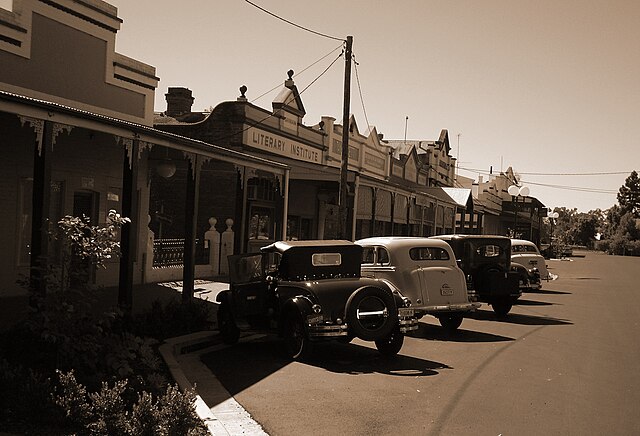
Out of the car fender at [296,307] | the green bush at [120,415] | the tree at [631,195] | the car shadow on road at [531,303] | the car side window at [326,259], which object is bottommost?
the car shadow on road at [531,303]

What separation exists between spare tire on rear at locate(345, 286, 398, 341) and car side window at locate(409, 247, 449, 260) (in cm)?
377

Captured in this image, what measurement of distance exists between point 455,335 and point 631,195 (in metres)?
153

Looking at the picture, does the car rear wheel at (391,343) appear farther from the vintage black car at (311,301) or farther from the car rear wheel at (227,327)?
the car rear wheel at (227,327)

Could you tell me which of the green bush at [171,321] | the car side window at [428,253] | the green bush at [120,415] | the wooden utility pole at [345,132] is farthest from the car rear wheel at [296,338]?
the wooden utility pole at [345,132]

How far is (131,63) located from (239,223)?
4869 millimetres

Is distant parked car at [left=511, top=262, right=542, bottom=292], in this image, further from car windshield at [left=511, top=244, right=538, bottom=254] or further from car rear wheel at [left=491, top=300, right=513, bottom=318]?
car rear wheel at [left=491, top=300, right=513, bottom=318]

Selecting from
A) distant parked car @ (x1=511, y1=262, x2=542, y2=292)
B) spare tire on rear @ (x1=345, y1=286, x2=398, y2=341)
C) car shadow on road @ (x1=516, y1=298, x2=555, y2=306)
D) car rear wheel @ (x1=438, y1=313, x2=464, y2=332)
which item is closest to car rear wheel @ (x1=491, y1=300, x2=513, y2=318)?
car rear wheel @ (x1=438, y1=313, x2=464, y2=332)

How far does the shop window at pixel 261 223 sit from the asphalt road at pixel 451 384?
39.7ft

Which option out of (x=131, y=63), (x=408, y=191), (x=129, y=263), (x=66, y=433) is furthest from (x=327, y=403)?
(x=408, y=191)

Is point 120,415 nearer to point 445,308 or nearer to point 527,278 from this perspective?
point 445,308

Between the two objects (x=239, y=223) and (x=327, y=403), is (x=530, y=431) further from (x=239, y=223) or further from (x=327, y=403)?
(x=239, y=223)

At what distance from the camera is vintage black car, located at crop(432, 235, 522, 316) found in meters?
17.4

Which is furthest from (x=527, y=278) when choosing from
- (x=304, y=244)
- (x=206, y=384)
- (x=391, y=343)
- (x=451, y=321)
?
(x=206, y=384)

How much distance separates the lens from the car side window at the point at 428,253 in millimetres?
14742
